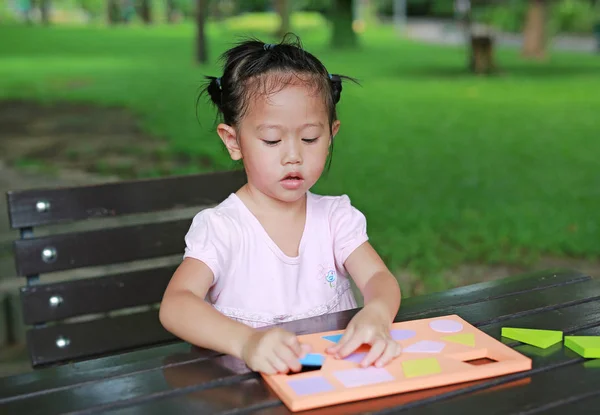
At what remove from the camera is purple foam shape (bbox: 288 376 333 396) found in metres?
1.42

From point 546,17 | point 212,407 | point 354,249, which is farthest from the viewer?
point 546,17

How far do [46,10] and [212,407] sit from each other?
3278 cm

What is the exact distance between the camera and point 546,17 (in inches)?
682

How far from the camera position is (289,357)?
1516 millimetres

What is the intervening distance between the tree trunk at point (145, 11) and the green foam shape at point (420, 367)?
101 feet

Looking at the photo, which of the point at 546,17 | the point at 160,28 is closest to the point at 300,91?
the point at 546,17

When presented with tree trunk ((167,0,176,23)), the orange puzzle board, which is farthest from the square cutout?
tree trunk ((167,0,176,23))

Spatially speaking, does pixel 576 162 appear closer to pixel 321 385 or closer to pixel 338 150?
pixel 338 150

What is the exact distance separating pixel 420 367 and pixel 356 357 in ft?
0.41

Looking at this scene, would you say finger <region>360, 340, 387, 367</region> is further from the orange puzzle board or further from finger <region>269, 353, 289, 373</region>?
finger <region>269, 353, 289, 373</region>

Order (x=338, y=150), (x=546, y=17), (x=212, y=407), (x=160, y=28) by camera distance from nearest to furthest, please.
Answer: (x=212, y=407)
(x=338, y=150)
(x=546, y=17)
(x=160, y=28)

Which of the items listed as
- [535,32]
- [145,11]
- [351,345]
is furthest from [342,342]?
[145,11]

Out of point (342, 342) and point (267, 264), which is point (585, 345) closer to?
point (342, 342)

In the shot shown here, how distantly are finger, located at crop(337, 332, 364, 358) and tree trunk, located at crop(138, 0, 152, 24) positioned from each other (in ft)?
101
